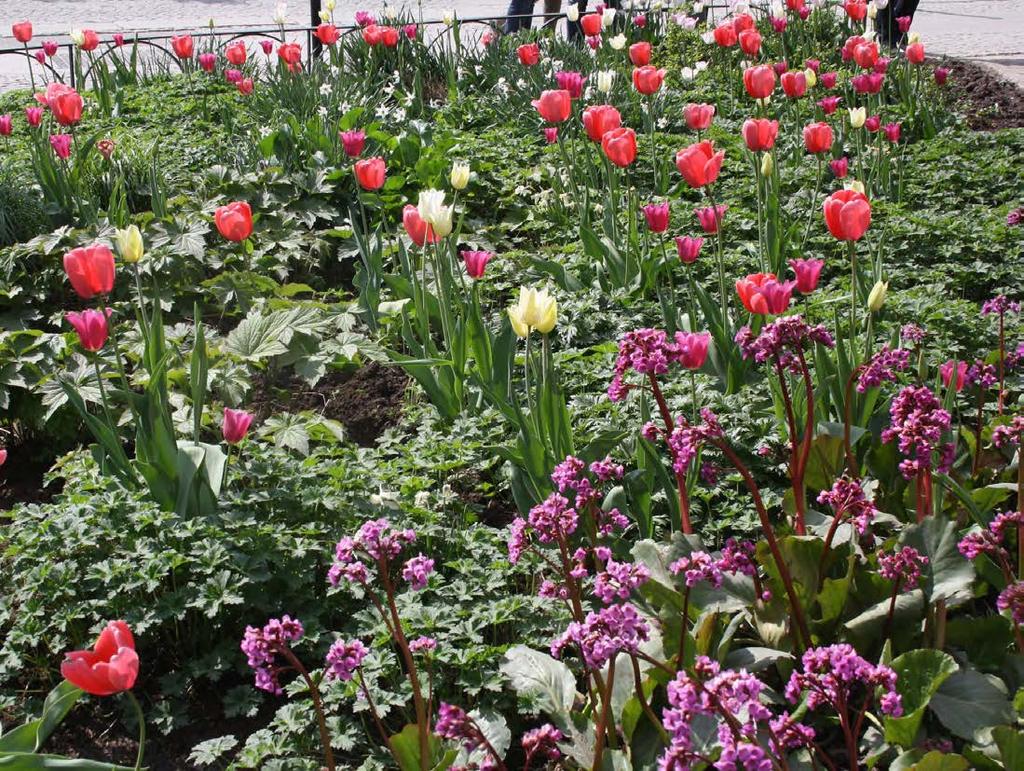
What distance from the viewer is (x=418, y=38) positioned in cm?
760

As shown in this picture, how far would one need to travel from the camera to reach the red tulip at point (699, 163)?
10.2 feet

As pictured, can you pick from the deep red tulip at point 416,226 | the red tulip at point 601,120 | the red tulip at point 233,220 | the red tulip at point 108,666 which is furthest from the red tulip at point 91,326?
the red tulip at point 601,120

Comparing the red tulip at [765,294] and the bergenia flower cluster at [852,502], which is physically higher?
the red tulip at [765,294]

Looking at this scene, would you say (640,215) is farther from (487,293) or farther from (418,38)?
(418,38)

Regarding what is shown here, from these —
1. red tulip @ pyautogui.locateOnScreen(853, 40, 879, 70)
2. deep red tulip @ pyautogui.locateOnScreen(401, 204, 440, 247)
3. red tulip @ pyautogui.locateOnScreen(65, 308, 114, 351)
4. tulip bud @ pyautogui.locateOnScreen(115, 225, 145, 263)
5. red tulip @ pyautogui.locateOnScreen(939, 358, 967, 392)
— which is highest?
red tulip @ pyautogui.locateOnScreen(853, 40, 879, 70)

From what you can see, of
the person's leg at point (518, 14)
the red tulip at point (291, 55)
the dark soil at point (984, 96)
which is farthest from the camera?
the person's leg at point (518, 14)

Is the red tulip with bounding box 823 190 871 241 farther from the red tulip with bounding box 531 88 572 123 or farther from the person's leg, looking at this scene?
the person's leg

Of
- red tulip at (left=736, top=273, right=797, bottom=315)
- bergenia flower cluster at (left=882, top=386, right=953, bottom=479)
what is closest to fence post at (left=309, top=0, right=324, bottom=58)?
red tulip at (left=736, top=273, right=797, bottom=315)

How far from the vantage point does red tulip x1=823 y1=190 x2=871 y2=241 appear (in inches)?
106

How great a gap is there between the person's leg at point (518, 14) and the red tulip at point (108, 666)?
26.1 ft

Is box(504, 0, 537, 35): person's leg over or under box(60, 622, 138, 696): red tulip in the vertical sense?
over

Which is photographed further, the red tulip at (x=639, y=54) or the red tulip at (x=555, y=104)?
the red tulip at (x=639, y=54)

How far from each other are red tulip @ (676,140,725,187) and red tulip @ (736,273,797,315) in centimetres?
55

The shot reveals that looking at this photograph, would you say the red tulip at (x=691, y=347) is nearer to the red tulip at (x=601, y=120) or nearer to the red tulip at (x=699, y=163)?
the red tulip at (x=699, y=163)
